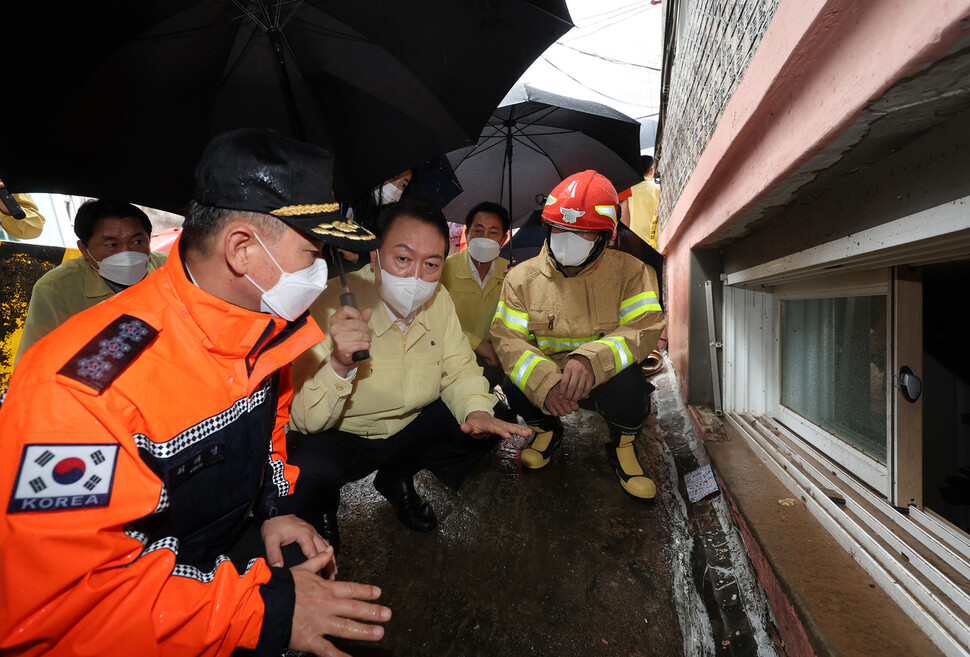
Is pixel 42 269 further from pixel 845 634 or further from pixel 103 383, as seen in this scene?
pixel 845 634

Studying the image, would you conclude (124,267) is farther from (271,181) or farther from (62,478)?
(62,478)

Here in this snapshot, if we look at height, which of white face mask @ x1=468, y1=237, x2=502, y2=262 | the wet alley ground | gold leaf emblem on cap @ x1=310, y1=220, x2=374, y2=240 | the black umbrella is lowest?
the wet alley ground

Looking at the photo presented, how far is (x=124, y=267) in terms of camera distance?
239 centimetres

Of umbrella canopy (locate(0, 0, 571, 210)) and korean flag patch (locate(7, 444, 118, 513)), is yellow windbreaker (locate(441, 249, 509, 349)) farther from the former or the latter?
korean flag patch (locate(7, 444, 118, 513))

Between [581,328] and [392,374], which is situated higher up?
[581,328]

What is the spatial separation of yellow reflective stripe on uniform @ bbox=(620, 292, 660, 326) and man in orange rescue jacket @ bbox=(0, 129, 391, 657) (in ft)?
5.87

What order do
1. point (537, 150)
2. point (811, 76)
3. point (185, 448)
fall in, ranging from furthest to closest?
point (537, 150) < point (811, 76) < point (185, 448)

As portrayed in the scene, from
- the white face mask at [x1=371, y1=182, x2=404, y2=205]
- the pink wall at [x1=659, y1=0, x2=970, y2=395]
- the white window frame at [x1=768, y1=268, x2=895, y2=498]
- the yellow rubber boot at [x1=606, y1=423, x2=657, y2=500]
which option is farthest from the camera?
the white face mask at [x1=371, y1=182, x2=404, y2=205]

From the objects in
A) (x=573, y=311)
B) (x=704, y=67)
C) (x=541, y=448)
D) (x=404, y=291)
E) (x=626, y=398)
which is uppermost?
(x=704, y=67)

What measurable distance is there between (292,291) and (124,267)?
189 cm

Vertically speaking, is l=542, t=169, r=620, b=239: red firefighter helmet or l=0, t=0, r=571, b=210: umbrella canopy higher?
l=0, t=0, r=571, b=210: umbrella canopy

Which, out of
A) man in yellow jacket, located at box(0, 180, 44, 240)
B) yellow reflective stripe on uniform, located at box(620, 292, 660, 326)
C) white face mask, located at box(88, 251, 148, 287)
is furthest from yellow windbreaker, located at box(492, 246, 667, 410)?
man in yellow jacket, located at box(0, 180, 44, 240)

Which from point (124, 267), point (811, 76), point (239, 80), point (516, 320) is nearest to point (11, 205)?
point (124, 267)

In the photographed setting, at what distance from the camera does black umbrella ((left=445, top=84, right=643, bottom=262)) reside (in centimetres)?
347
